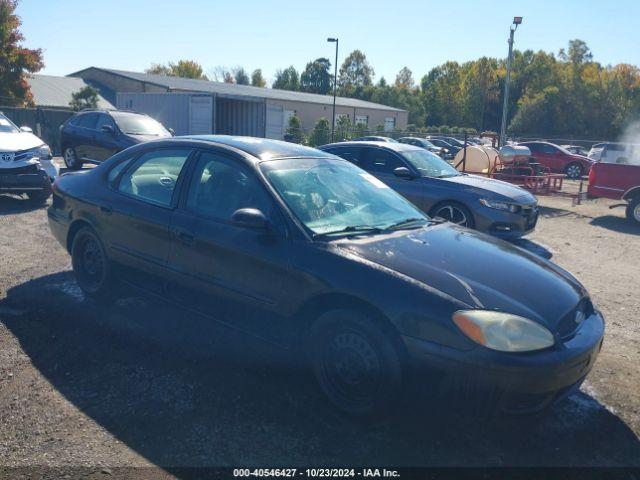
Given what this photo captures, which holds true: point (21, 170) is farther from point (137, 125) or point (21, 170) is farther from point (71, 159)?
→ point (71, 159)

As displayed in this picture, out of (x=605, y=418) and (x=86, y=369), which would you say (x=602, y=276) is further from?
(x=86, y=369)

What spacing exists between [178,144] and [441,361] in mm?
2791

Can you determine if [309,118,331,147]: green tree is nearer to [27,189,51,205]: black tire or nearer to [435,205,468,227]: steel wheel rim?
[27,189,51,205]: black tire

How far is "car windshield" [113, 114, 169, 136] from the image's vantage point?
13.2 meters

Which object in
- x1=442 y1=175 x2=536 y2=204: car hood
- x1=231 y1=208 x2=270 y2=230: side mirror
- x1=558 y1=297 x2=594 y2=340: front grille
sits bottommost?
x1=558 y1=297 x2=594 y2=340: front grille

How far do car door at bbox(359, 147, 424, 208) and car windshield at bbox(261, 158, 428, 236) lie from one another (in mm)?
3929

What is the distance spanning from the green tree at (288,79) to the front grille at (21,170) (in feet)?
275

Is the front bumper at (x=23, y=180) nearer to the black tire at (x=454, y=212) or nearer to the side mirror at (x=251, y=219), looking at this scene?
the black tire at (x=454, y=212)

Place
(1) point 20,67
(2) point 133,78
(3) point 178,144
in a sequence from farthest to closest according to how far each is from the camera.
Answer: (2) point 133,78 < (1) point 20,67 < (3) point 178,144

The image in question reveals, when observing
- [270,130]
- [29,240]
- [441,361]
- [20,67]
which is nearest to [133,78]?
[20,67]

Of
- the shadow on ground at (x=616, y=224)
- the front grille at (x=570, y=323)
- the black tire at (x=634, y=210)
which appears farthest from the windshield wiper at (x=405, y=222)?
the black tire at (x=634, y=210)

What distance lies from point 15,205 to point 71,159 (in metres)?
5.36

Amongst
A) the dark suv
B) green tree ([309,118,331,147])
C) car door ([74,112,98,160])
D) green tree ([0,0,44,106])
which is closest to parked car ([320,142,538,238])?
the dark suv

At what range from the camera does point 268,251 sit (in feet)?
11.8
